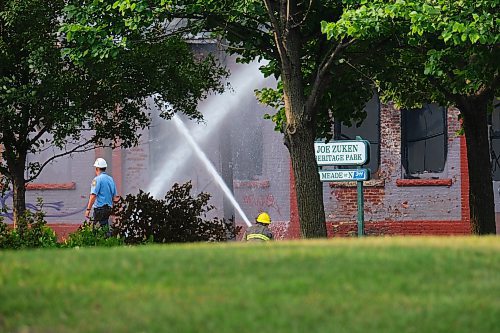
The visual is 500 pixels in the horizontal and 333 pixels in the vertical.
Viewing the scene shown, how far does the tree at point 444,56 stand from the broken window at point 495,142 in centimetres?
520

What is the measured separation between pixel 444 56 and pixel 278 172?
34.3ft

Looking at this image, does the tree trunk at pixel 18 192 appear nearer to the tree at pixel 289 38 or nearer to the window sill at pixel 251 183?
the tree at pixel 289 38

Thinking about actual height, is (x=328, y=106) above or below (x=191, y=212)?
above

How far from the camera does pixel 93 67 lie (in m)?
18.5

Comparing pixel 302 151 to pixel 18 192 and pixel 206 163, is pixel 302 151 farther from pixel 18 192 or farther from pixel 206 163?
pixel 206 163

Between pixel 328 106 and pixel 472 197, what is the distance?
282 centimetres

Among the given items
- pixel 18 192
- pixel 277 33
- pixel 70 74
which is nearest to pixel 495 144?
pixel 277 33

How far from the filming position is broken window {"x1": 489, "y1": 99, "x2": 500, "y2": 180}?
92.4 feet

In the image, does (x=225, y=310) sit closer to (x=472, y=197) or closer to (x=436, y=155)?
(x=472, y=197)

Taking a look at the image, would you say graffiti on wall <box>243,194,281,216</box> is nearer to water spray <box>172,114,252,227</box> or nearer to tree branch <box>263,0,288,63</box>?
water spray <box>172,114,252,227</box>

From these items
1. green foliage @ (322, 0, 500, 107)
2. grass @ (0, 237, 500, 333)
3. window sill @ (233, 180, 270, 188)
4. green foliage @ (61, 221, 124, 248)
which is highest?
green foliage @ (322, 0, 500, 107)

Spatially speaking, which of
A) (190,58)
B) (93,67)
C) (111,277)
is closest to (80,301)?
(111,277)

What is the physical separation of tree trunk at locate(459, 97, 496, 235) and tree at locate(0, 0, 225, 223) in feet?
14.5

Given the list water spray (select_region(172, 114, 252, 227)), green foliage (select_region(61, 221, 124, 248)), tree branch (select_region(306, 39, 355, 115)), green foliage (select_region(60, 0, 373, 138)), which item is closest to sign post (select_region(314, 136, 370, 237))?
green foliage (select_region(60, 0, 373, 138))
